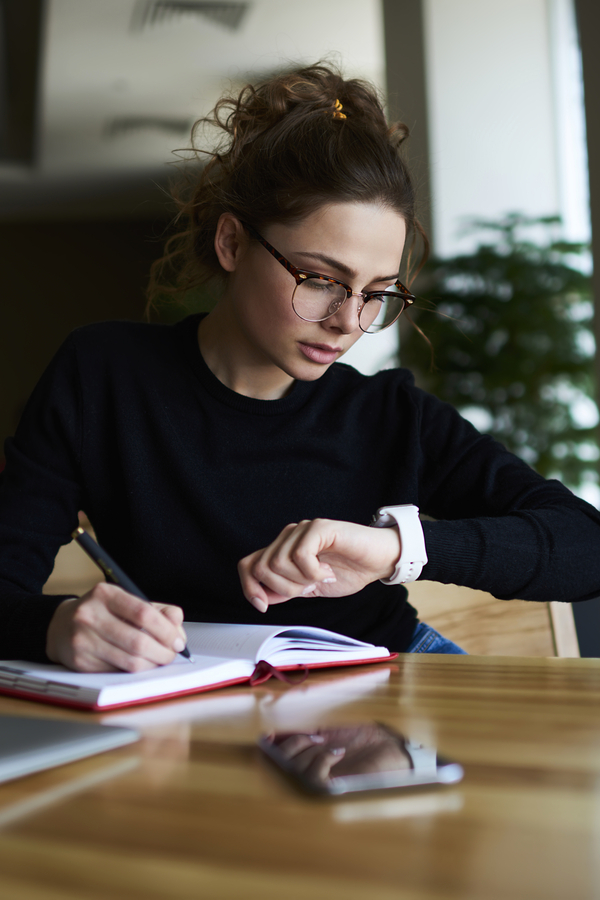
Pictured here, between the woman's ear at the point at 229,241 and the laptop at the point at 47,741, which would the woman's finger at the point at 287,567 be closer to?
the laptop at the point at 47,741

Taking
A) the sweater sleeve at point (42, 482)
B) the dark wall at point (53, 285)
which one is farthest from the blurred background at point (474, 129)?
the dark wall at point (53, 285)

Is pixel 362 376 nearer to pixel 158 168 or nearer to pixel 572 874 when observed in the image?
pixel 572 874

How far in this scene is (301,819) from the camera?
1.38ft

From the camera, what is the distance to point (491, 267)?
12.2ft

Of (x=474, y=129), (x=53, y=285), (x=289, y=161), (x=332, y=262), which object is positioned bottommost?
(x=332, y=262)

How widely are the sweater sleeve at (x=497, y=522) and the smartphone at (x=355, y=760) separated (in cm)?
42

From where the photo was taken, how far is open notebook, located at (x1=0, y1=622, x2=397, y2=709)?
0.67 metres

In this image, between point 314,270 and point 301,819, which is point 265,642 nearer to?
point 301,819

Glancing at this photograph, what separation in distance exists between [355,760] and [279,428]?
0.77 m

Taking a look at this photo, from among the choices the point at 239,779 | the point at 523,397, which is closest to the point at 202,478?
the point at 239,779

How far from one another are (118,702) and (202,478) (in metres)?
0.53

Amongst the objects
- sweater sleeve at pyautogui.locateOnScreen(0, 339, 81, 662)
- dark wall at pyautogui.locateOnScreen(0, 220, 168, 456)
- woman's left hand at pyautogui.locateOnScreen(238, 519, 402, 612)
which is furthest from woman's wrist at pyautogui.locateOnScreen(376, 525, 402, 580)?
dark wall at pyautogui.locateOnScreen(0, 220, 168, 456)

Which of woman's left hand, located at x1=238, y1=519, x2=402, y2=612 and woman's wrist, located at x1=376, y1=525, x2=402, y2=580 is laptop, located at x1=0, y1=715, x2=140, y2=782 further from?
woman's wrist, located at x1=376, y1=525, x2=402, y2=580

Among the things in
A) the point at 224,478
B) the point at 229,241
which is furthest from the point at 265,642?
the point at 229,241
